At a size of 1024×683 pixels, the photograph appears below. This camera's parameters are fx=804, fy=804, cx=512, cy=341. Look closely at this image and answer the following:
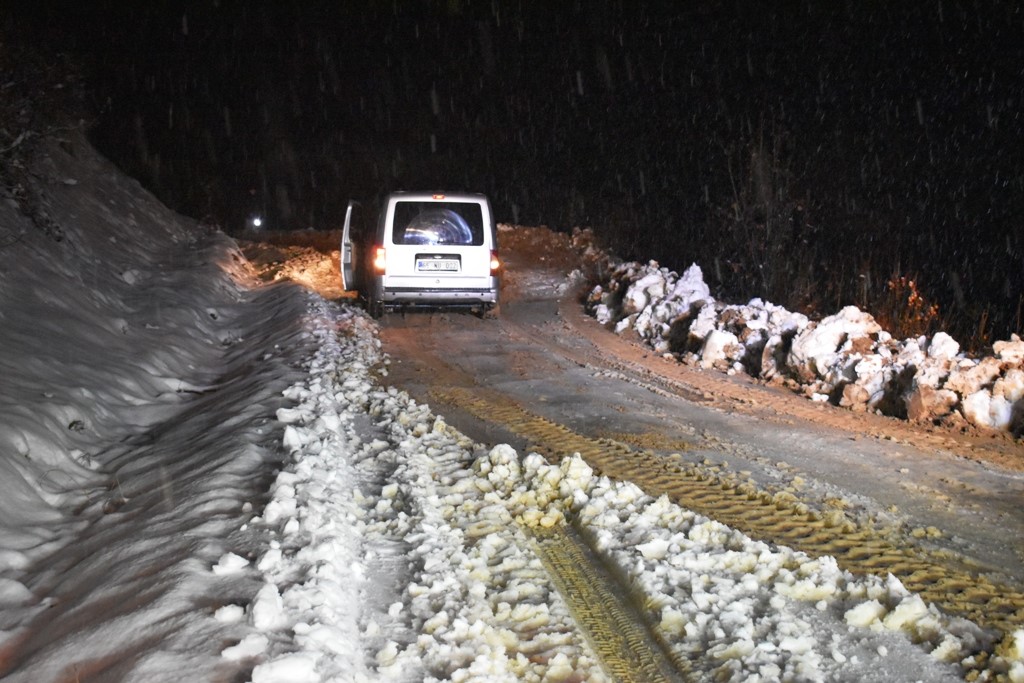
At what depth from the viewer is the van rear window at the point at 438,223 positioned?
1186 cm

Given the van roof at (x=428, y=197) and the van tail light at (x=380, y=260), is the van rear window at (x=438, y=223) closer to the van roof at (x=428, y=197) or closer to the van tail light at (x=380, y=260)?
the van roof at (x=428, y=197)

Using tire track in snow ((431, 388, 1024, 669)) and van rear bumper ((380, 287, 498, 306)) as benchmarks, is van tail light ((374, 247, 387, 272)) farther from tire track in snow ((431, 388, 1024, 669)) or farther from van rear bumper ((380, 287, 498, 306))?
tire track in snow ((431, 388, 1024, 669))

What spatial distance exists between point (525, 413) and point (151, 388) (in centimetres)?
406

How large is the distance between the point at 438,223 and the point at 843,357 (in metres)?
6.03

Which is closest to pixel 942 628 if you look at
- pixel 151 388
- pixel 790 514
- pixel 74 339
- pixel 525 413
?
pixel 790 514

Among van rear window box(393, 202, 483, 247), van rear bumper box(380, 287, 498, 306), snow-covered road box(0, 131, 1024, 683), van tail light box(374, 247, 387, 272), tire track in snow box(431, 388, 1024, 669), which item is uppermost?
van rear window box(393, 202, 483, 247)

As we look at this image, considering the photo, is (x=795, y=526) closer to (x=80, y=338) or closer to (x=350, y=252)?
(x=80, y=338)

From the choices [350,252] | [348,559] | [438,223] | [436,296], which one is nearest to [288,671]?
[348,559]

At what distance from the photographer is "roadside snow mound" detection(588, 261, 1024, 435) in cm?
726

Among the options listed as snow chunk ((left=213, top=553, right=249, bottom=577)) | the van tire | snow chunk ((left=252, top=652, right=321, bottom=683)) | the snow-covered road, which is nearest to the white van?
the van tire

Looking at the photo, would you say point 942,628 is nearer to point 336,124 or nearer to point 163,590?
point 163,590

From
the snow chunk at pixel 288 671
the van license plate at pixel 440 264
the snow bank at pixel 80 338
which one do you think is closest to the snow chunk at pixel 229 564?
the snow chunk at pixel 288 671

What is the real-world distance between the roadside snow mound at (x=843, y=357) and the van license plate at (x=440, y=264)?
2.74 metres

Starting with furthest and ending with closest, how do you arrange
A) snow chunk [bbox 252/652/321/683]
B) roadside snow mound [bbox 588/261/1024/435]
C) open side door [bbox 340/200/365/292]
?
open side door [bbox 340/200/365/292] < roadside snow mound [bbox 588/261/1024/435] < snow chunk [bbox 252/652/321/683]
